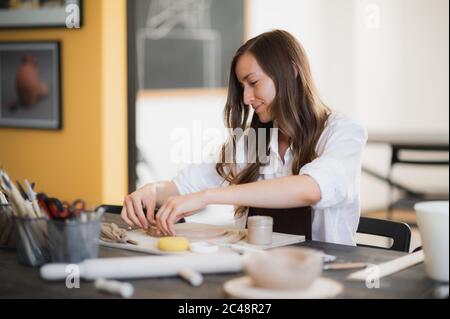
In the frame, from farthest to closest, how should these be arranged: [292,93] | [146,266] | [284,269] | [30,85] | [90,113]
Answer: [30,85] → [90,113] → [292,93] → [146,266] → [284,269]

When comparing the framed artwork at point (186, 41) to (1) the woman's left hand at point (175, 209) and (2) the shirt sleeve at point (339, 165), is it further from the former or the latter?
(1) the woman's left hand at point (175, 209)

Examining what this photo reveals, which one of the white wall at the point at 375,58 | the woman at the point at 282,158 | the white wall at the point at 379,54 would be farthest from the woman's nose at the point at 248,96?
the white wall at the point at 379,54

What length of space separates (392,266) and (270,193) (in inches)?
17.2

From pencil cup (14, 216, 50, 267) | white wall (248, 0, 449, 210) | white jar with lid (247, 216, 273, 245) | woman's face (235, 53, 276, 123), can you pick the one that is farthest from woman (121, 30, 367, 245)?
white wall (248, 0, 449, 210)

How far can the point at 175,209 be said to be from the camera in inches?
67.6

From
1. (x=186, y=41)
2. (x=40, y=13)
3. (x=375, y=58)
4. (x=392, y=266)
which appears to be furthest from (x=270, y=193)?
(x=375, y=58)

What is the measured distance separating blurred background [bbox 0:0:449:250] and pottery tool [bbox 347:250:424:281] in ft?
9.67

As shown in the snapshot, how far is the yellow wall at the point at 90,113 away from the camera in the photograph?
4.23 m

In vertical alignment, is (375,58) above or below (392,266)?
above

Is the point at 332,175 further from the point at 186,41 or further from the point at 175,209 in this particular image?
the point at 186,41

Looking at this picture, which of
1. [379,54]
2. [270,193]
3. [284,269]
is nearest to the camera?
[284,269]

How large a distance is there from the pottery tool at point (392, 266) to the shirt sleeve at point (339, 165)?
33 cm

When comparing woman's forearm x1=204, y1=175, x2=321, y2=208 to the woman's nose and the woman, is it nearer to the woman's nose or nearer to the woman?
the woman
